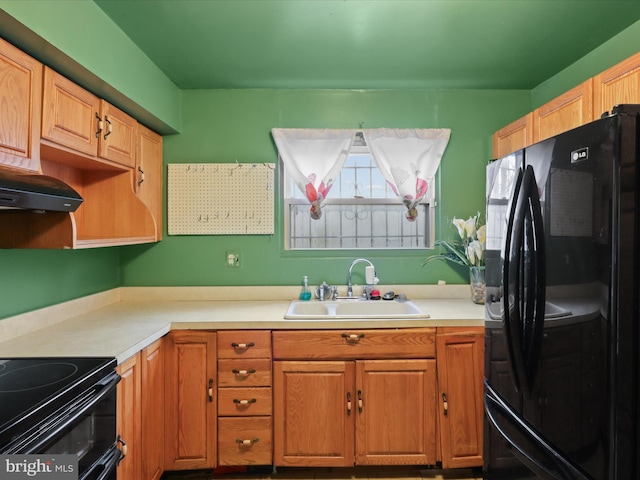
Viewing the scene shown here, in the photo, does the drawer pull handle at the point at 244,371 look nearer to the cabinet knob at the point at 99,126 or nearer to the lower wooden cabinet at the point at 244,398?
the lower wooden cabinet at the point at 244,398

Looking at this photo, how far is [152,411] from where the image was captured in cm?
179

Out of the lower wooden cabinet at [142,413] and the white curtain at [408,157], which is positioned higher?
the white curtain at [408,157]

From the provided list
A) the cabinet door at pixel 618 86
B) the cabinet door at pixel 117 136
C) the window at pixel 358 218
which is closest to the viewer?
the cabinet door at pixel 618 86

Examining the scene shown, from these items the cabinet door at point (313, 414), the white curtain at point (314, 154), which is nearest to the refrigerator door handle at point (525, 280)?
the cabinet door at point (313, 414)

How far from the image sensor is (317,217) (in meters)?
2.55

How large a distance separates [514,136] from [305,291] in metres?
1.66

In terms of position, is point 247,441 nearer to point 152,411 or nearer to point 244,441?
point 244,441

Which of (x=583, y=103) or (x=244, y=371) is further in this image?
(x=244, y=371)

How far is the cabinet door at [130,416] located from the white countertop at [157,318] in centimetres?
9

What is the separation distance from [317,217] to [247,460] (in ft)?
4.95

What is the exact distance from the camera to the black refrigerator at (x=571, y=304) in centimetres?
93

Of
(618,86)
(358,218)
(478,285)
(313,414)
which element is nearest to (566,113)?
(618,86)

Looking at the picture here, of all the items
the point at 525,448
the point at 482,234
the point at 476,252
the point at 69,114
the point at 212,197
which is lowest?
the point at 525,448

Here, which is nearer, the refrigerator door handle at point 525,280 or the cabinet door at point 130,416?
the refrigerator door handle at point 525,280
